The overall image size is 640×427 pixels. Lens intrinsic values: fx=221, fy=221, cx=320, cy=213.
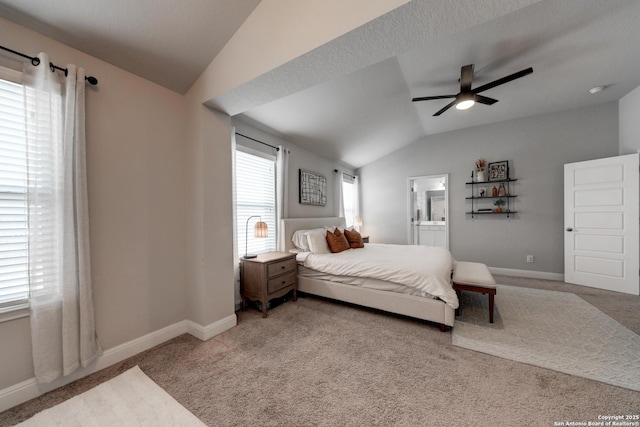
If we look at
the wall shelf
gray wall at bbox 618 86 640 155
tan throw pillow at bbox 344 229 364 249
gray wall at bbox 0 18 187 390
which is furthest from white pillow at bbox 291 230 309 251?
gray wall at bbox 618 86 640 155

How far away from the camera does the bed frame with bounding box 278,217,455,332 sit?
91.4 inches

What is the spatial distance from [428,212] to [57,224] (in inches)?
268

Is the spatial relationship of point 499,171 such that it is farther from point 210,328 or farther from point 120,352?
point 120,352

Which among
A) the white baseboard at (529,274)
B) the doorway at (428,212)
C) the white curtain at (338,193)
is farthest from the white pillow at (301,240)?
the white baseboard at (529,274)

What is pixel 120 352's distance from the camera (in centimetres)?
190

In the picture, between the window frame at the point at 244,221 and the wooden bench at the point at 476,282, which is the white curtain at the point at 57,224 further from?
the wooden bench at the point at 476,282

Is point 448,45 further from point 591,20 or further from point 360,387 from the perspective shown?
point 360,387

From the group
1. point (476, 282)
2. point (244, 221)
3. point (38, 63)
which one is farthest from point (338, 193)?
point (38, 63)

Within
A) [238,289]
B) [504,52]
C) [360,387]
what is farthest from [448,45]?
[238,289]

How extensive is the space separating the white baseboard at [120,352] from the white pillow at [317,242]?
1.40 metres

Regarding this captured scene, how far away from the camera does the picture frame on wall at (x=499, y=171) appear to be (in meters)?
4.38

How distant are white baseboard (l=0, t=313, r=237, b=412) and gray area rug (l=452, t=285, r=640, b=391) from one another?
2.41 metres

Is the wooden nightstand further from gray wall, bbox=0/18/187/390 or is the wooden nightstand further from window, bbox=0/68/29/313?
window, bbox=0/68/29/313

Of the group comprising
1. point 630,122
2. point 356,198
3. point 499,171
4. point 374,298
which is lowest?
point 374,298
